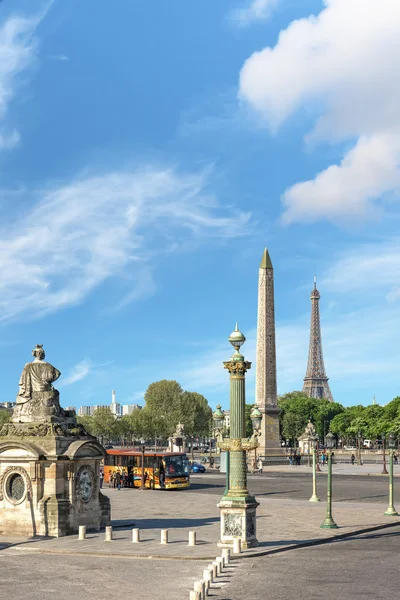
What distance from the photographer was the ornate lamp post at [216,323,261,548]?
83.0 feet

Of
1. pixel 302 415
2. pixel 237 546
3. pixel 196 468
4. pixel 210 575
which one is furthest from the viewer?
pixel 302 415

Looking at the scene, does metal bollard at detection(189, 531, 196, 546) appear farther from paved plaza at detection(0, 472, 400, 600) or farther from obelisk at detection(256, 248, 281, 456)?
obelisk at detection(256, 248, 281, 456)

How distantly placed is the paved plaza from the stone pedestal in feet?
2.65

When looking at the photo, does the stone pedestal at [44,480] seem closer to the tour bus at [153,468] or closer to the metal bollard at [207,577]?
the metal bollard at [207,577]

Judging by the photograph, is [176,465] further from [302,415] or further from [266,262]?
[302,415]

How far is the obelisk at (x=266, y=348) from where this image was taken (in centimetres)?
8794

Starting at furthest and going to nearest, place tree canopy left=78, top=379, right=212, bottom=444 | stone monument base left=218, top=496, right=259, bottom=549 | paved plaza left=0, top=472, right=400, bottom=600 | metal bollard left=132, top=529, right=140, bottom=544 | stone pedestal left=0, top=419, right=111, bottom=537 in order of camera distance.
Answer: tree canopy left=78, top=379, right=212, bottom=444 < stone pedestal left=0, top=419, right=111, bottom=537 < metal bollard left=132, top=529, right=140, bottom=544 < stone monument base left=218, top=496, right=259, bottom=549 < paved plaza left=0, top=472, right=400, bottom=600

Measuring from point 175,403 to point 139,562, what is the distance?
124072 mm

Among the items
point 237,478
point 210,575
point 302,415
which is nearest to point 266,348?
point 237,478

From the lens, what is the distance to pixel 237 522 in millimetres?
25297

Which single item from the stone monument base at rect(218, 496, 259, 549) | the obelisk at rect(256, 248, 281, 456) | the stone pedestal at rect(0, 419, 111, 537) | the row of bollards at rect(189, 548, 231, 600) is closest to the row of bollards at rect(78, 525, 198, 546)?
the stone monument base at rect(218, 496, 259, 549)

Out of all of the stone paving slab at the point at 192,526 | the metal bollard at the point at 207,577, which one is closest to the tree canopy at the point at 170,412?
the stone paving slab at the point at 192,526

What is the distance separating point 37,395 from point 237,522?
8.27 meters

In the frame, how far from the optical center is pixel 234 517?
25.4 m
